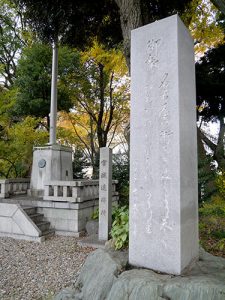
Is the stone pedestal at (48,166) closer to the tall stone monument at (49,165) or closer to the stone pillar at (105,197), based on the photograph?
the tall stone monument at (49,165)

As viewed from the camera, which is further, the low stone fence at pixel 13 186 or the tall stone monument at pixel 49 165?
the tall stone monument at pixel 49 165

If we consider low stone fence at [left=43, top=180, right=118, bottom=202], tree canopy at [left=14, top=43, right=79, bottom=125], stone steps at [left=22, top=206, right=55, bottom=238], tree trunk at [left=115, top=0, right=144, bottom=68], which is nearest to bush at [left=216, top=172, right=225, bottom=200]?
low stone fence at [left=43, top=180, right=118, bottom=202]

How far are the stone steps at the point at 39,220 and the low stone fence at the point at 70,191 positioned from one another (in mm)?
462

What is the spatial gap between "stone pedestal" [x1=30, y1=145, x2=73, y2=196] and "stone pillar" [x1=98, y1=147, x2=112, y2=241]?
2.36m

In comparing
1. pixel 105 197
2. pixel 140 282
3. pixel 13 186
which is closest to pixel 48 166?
pixel 13 186

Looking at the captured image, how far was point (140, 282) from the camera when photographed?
2.47 m

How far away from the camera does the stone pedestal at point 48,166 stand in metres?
7.84

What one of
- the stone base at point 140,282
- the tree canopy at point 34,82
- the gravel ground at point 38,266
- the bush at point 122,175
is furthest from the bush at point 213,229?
the tree canopy at point 34,82

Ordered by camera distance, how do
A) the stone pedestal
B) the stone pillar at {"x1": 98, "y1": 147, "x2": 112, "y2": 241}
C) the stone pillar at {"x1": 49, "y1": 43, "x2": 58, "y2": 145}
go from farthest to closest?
the stone pillar at {"x1": 49, "y1": 43, "x2": 58, "y2": 145}, the stone pedestal, the stone pillar at {"x1": 98, "y1": 147, "x2": 112, "y2": 241}

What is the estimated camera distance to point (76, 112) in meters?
17.0

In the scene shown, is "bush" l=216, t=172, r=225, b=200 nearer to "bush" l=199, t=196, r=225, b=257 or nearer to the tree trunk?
"bush" l=199, t=196, r=225, b=257

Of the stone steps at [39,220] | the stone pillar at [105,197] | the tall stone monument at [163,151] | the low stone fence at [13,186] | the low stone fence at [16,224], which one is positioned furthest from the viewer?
the low stone fence at [13,186]

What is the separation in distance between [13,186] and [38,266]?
4.33 metres

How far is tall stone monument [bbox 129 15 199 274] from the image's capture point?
2650 millimetres
